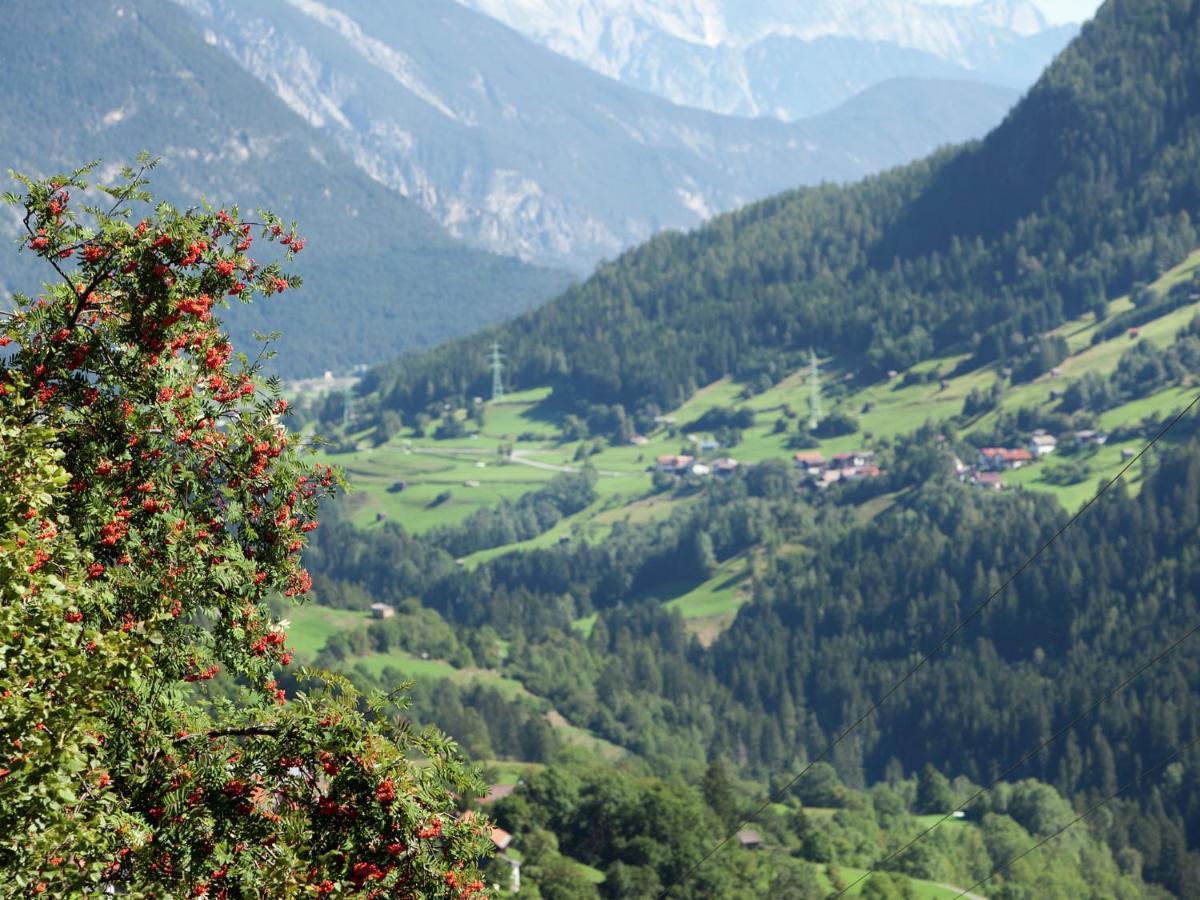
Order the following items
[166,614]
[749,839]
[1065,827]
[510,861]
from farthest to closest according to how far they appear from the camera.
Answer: [749,839]
[1065,827]
[510,861]
[166,614]

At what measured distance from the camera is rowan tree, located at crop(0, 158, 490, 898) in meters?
17.4

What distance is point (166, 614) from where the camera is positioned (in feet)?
63.8

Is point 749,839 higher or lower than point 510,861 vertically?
lower

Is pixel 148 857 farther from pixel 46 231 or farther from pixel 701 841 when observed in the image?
pixel 701 841

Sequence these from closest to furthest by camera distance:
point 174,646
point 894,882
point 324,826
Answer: point 324,826, point 174,646, point 894,882

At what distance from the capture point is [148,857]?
730 inches

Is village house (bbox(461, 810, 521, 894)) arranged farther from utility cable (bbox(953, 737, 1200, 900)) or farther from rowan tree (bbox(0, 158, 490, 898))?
rowan tree (bbox(0, 158, 490, 898))

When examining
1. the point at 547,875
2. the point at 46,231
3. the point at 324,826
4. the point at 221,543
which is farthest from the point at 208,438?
the point at 547,875

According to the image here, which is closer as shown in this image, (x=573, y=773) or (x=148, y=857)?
(x=148, y=857)

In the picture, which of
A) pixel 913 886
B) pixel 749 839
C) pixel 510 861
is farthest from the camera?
pixel 749 839

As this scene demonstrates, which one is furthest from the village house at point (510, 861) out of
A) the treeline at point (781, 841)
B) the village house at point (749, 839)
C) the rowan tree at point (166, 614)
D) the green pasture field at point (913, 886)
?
the rowan tree at point (166, 614)

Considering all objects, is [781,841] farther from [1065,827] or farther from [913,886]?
[1065,827]

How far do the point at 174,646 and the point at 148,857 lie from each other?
8.76 feet

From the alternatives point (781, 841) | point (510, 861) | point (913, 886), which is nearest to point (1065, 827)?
point (913, 886)
